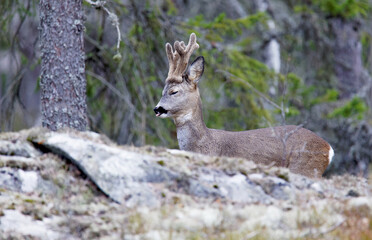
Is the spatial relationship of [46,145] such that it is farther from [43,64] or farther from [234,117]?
[234,117]

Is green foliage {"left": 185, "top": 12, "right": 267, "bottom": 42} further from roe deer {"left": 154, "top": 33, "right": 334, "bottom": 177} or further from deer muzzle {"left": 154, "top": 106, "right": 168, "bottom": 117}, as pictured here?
deer muzzle {"left": 154, "top": 106, "right": 168, "bottom": 117}

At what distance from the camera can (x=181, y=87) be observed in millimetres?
7336

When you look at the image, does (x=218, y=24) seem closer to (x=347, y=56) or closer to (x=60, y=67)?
(x=60, y=67)

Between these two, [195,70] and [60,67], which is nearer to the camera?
[60,67]

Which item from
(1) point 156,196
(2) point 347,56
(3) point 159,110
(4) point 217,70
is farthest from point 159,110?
(2) point 347,56

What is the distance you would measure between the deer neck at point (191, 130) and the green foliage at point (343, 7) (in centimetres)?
645

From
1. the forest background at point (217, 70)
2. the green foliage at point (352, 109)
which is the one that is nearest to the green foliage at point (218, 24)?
the forest background at point (217, 70)

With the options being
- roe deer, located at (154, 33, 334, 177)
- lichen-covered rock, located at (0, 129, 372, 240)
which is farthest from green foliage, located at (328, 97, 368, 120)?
lichen-covered rock, located at (0, 129, 372, 240)

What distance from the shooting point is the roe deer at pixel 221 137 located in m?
6.86

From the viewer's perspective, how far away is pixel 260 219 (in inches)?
166

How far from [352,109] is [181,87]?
4952 millimetres

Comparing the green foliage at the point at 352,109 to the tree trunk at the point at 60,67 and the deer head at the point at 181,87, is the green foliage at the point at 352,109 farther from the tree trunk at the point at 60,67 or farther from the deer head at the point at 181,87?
the tree trunk at the point at 60,67

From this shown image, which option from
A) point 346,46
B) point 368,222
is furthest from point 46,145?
point 346,46

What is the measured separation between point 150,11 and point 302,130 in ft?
12.0
